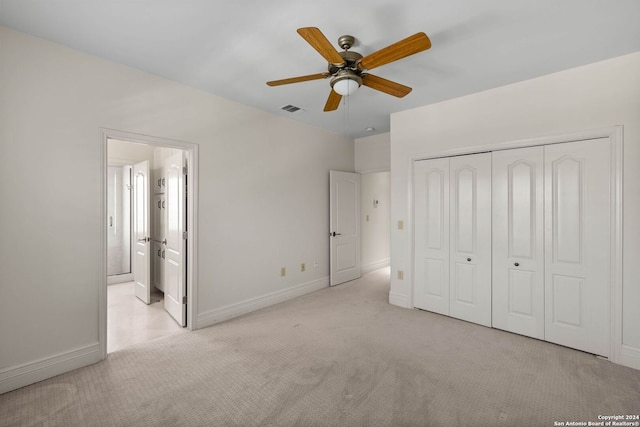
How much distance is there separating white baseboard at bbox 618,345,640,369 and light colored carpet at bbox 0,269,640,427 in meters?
0.09

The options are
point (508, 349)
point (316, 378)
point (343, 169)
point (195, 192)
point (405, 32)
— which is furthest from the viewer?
point (343, 169)

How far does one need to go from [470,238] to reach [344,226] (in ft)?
7.14

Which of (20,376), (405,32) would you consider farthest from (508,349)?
(20,376)

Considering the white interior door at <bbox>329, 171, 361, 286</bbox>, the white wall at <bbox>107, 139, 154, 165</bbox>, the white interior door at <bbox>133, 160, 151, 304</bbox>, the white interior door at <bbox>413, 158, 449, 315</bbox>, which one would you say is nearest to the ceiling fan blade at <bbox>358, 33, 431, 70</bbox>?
the white interior door at <bbox>413, 158, 449, 315</bbox>

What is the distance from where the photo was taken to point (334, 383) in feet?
7.32

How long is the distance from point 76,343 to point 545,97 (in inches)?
191

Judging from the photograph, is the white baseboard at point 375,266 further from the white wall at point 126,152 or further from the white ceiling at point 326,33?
the white wall at point 126,152

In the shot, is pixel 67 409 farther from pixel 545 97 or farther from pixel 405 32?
pixel 545 97

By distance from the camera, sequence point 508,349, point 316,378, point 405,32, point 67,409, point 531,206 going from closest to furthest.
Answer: point 67,409 → point 405,32 → point 316,378 → point 508,349 → point 531,206

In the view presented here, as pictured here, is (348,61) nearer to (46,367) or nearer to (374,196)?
(46,367)

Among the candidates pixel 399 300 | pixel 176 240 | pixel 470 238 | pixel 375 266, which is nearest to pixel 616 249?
pixel 470 238

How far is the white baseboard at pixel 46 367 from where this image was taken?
214 cm

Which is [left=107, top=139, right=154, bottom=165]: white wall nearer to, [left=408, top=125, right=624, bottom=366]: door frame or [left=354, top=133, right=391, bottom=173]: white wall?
[left=354, top=133, right=391, bottom=173]: white wall

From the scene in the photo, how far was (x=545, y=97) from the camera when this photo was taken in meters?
2.87
